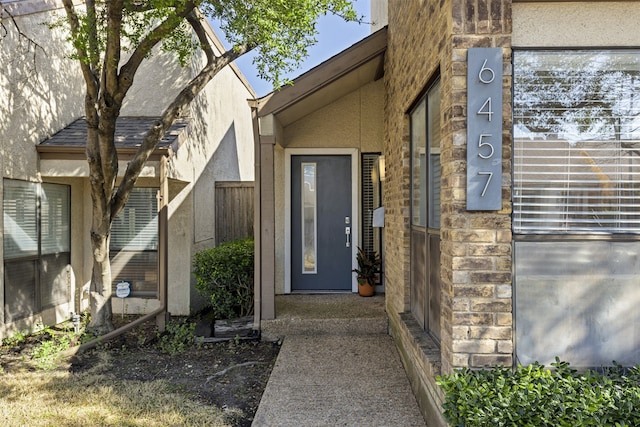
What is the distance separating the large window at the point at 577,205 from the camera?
265 centimetres

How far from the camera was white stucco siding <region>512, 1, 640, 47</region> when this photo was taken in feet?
8.66

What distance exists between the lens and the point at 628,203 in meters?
2.65

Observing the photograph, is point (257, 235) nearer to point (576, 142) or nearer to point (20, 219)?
point (20, 219)

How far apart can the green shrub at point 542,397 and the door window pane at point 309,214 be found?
4.61 m

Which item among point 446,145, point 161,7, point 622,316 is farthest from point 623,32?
point 161,7

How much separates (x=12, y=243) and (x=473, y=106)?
6.01m

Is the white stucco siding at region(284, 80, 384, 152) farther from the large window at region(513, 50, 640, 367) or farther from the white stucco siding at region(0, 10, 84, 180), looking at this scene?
the large window at region(513, 50, 640, 367)

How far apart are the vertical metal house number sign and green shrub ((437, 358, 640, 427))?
99 centimetres

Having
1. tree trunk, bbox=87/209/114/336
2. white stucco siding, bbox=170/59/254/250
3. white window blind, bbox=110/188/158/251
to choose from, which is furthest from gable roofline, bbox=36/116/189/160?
tree trunk, bbox=87/209/114/336

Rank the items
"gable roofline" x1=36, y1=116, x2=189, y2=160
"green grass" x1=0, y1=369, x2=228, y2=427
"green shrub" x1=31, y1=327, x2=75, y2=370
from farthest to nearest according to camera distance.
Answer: "gable roofline" x1=36, y1=116, x2=189, y2=160
"green shrub" x1=31, y1=327, x2=75, y2=370
"green grass" x1=0, y1=369, x2=228, y2=427

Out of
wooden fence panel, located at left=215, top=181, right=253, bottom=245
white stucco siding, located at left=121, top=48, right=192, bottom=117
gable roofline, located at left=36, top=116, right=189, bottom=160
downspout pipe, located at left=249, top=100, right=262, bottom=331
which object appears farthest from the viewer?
wooden fence panel, located at left=215, top=181, right=253, bottom=245

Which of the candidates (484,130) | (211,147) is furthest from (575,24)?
(211,147)

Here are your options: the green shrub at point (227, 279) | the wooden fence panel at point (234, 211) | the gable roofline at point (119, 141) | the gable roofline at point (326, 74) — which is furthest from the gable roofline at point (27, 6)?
the green shrub at point (227, 279)

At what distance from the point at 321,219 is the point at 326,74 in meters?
2.49
